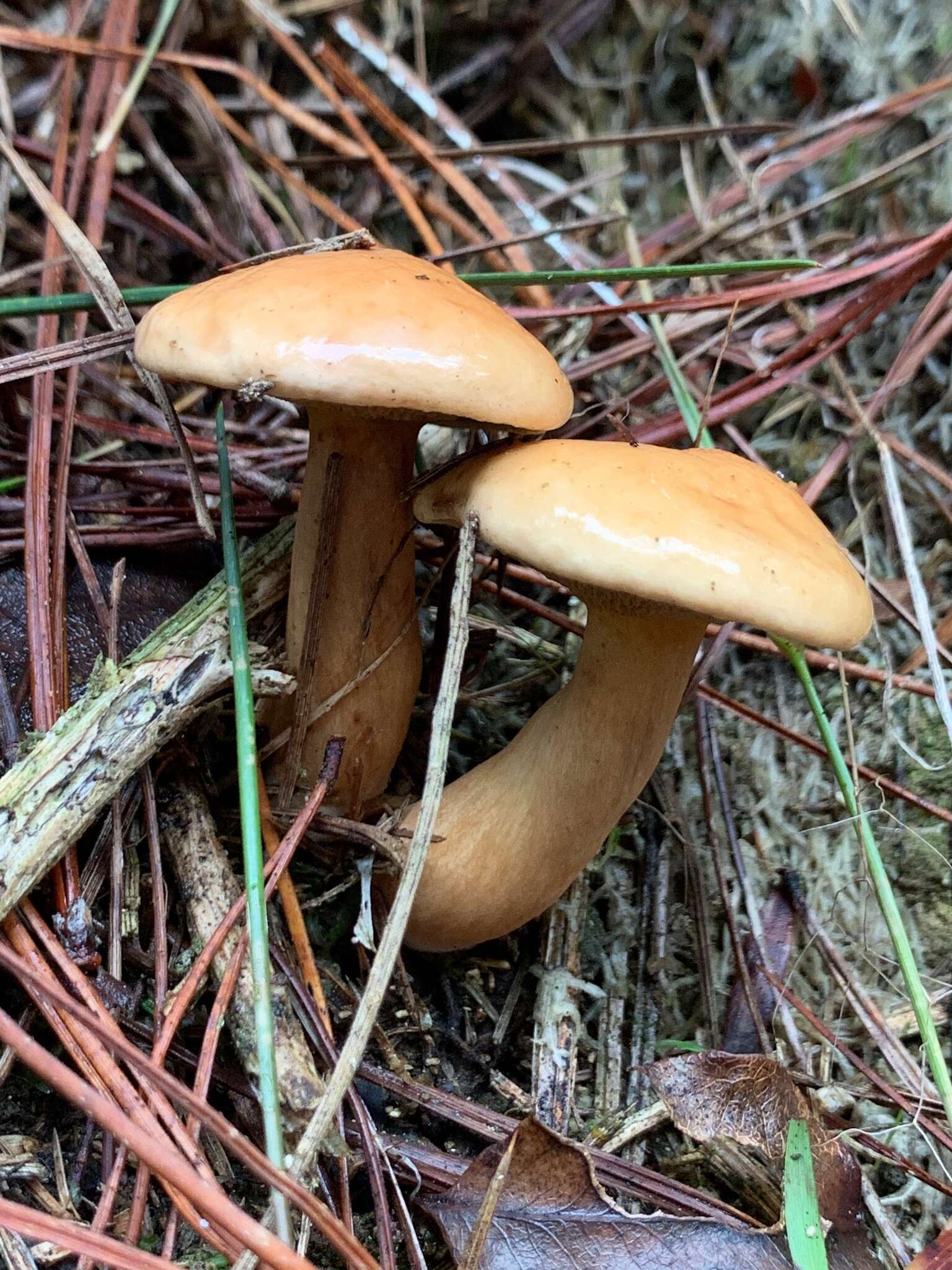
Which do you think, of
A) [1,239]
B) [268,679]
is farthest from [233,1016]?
[1,239]

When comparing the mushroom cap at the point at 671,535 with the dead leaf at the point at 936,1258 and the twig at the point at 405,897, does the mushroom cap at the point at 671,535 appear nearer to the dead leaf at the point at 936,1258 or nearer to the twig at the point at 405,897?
the twig at the point at 405,897

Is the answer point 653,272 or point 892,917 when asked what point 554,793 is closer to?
point 892,917

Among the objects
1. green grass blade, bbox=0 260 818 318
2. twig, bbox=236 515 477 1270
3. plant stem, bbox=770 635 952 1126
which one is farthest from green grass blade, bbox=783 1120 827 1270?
green grass blade, bbox=0 260 818 318

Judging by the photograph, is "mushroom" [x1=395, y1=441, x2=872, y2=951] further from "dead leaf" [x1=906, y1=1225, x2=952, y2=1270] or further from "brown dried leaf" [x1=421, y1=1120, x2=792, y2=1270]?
"dead leaf" [x1=906, y1=1225, x2=952, y2=1270]

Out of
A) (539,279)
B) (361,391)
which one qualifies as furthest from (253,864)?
(539,279)

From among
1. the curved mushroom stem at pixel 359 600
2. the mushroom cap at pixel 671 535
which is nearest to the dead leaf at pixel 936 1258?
the mushroom cap at pixel 671 535

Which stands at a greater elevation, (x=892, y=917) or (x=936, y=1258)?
(x=892, y=917)
